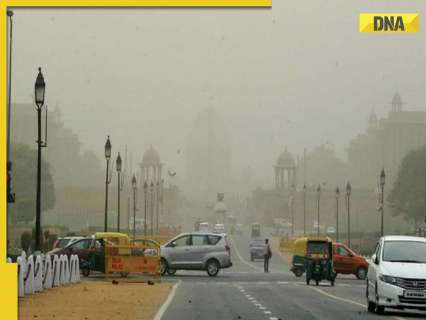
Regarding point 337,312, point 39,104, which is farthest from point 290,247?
point 337,312

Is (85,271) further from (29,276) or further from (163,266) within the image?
(29,276)

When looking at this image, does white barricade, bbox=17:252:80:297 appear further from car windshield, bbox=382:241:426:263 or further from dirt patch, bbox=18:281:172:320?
car windshield, bbox=382:241:426:263

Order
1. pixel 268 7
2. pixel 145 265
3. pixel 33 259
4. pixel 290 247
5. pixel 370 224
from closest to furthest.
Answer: pixel 268 7 → pixel 33 259 → pixel 145 265 → pixel 290 247 → pixel 370 224

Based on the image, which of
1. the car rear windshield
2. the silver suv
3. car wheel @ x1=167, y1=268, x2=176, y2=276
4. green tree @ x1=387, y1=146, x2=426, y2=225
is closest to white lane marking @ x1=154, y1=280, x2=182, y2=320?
the silver suv

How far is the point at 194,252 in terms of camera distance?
5181 cm

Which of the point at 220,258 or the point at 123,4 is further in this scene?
the point at 220,258

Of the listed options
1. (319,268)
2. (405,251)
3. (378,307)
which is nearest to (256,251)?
(319,268)

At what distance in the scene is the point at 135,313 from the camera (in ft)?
85.9

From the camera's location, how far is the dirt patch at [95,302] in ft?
82.5

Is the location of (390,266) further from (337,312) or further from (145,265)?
(145,265)

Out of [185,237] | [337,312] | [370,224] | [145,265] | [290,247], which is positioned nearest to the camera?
[337,312]

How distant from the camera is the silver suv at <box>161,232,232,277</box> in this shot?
51.7 m

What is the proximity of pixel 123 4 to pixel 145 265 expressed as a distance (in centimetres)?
2921

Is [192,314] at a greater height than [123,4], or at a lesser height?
lesser
